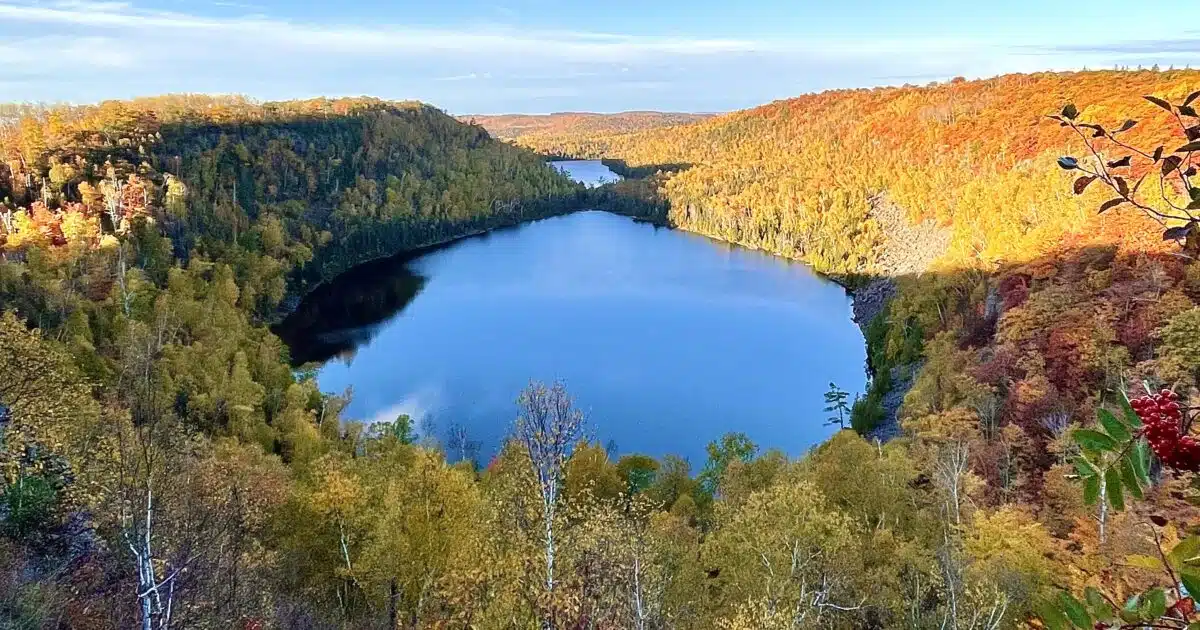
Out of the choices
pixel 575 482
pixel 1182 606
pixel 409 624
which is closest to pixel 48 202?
pixel 575 482

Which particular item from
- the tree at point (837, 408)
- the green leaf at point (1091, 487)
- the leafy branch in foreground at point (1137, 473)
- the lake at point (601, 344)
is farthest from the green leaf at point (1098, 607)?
the tree at point (837, 408)

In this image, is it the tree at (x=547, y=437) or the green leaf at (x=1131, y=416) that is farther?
the tree at (x=547, y=437)

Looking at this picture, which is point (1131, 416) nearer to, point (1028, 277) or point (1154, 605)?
point (1154, 605)

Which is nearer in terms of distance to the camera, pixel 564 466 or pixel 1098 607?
pixel 1098 607

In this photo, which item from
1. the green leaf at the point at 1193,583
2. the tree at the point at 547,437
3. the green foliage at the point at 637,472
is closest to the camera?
the green leaf at the point at 1193,583

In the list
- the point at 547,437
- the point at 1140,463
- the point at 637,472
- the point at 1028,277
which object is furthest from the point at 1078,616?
the point at 1028,277

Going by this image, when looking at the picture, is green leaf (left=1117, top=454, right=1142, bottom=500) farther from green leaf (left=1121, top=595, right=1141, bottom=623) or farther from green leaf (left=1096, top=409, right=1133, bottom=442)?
green leaf (left=1121, top=595, right=1141, bottom=623)

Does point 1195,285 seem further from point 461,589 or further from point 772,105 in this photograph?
point 772,105

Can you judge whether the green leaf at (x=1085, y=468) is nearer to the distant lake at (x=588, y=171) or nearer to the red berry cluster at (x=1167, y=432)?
the red berry cluster at (x=1167, y=432)
